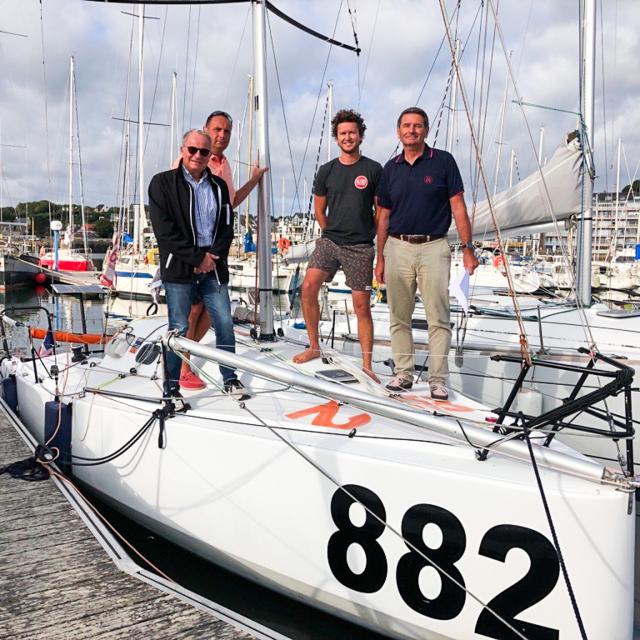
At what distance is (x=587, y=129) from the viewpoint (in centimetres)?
665

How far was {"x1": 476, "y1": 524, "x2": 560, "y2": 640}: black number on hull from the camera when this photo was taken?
2.43 metres

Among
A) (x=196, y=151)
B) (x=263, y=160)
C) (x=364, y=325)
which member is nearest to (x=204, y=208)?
(x=196, y=151)

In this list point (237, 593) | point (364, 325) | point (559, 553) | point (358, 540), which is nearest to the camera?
point (559, 553)

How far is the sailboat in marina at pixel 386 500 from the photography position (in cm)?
241

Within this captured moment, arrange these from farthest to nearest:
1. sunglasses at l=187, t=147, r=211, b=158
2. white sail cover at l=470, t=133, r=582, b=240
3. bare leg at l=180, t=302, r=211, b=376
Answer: white sail cover at l=470, t=133, r=582, b=240
bare leg at l=180, t=302, r=211, b=376
sunglasses at l=187, t=147, r=211, b=158

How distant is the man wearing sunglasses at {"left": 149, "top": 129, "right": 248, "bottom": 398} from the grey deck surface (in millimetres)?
1078

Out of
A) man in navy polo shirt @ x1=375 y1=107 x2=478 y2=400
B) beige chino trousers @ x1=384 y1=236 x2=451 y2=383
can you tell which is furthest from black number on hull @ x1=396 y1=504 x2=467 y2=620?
beige chino trousers @ x1=384 y1=236 x2=451 y2=383

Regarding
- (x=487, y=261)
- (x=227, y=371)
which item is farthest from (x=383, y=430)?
(x=487, y=261)

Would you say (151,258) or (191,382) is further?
(151,258)

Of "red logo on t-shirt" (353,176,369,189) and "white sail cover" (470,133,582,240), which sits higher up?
"white sail cover" (470,133,582,240)

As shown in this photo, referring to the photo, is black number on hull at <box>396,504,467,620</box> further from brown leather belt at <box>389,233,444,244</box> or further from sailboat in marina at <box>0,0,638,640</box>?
brown leather belt at <box>389,233,444,244</box>

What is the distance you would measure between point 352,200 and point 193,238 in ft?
3.55

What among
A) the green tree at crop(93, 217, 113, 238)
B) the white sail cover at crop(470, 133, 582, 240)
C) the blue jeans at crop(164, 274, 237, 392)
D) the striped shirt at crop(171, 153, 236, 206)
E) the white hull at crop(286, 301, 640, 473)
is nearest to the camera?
the blue jeans at crop(164, 274, 237, 392)

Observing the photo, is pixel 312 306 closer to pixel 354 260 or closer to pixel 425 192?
pixel 354 260
